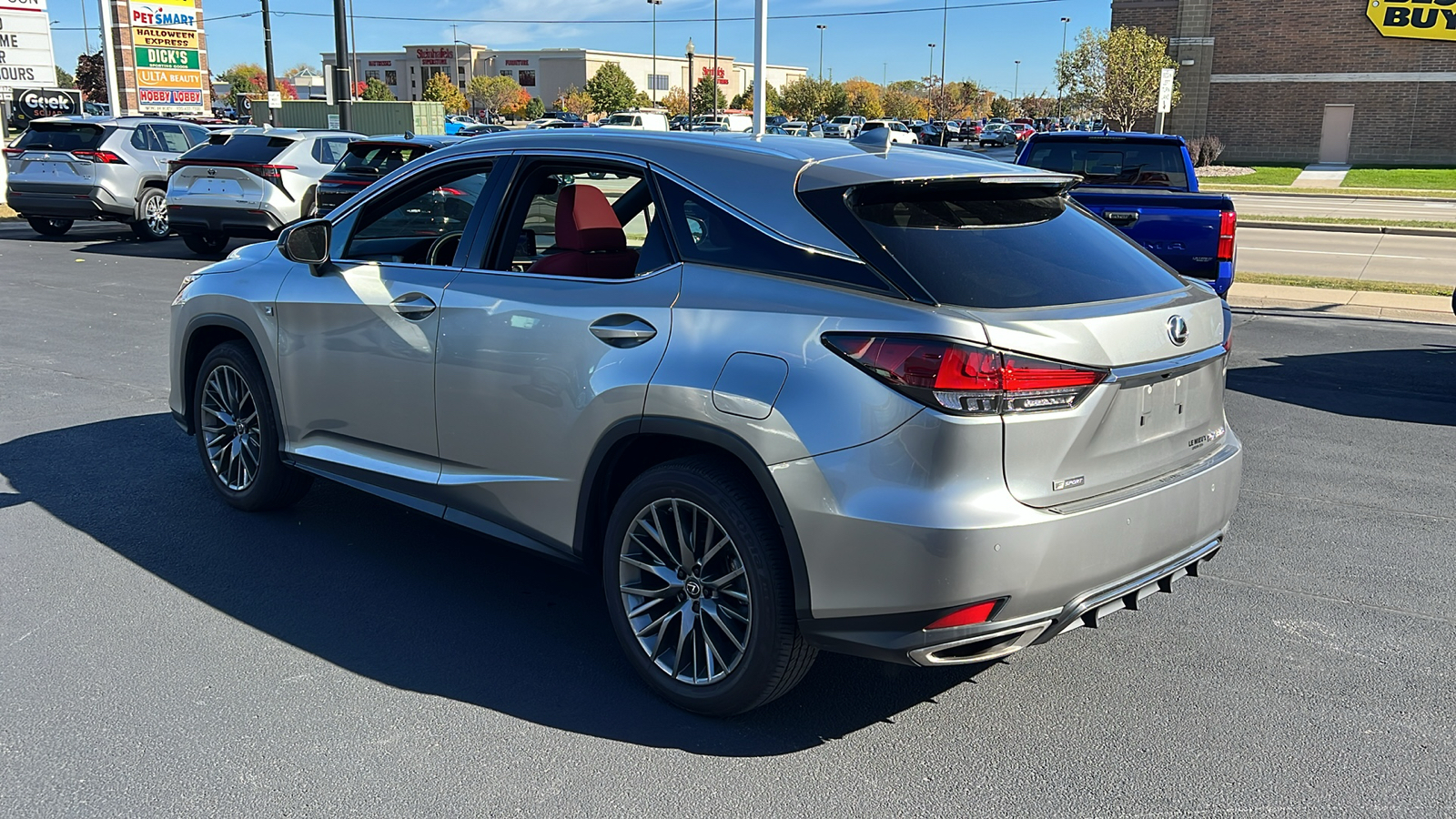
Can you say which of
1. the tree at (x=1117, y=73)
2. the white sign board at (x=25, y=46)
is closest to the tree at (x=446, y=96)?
the tree at (x=1117, y=73)

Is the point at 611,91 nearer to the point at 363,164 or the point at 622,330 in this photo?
the point at 363,164

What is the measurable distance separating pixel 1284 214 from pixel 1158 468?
23.2 meters

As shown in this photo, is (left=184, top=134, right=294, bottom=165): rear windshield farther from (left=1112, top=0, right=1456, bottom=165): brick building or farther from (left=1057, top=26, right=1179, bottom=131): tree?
(left=1112, top=0, right=1456, bottom=165): brick building

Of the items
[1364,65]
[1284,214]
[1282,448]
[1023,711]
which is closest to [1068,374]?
[1023,711]

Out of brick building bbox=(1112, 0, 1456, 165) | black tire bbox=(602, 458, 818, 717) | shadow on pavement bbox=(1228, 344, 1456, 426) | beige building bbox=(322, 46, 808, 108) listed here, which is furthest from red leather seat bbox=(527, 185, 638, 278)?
beige building bbox=(322, 46, 808, 108)

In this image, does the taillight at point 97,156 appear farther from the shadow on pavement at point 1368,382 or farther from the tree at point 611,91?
the tree at point 611,91

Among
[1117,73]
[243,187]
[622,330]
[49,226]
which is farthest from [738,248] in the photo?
[1117,73]

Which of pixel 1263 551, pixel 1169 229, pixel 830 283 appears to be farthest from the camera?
pixel 1169 229

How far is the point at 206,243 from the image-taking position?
17531 millimetres

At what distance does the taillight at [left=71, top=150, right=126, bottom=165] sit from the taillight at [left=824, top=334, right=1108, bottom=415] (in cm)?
1776

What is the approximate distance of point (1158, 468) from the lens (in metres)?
3.52

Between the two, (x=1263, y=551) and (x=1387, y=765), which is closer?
(x=1387, y=765)

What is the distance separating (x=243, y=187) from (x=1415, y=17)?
44.4m

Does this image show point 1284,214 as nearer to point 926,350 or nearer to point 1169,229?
point 1169,229
